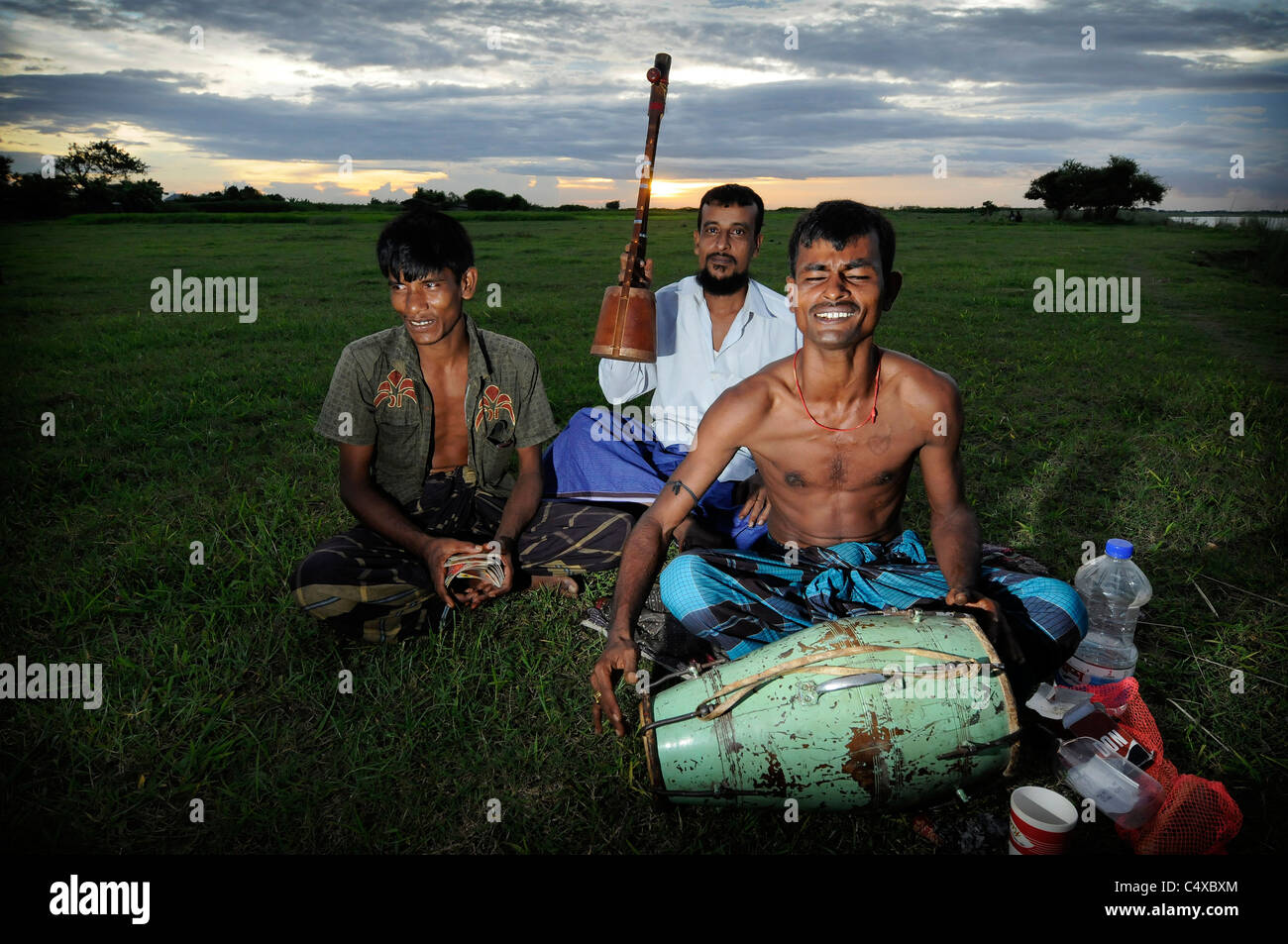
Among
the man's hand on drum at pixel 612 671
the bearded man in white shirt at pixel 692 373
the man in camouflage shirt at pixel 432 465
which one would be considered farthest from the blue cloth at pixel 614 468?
the man's hand on drum at pixel 612 671

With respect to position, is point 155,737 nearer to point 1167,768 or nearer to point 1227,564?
point 1167,768

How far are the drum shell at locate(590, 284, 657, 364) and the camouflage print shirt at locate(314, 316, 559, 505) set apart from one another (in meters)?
0.43

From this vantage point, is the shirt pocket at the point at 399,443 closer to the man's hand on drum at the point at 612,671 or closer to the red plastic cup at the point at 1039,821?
the man's hand on drum at the point at 612,671

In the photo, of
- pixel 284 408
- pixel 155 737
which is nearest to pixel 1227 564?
pixel 155 737

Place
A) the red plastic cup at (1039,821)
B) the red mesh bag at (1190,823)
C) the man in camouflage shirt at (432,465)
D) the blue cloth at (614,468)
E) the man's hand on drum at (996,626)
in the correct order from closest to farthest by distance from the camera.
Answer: the red plastic cup at (1039,821), the red mesh bag at (1190,823), the man's hand on drum at (996,626), the man in camouflage shirt at (432,465), the blue cloth at (614,468)

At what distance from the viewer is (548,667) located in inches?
151

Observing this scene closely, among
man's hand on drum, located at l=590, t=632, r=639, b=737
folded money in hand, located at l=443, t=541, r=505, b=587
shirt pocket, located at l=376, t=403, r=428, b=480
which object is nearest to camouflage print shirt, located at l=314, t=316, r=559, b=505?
shirt pocket, located at l=376, t=403, r=428, b=480

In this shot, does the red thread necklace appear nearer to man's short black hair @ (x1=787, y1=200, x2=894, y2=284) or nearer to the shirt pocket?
man's short black hair @ (x1=787, y1=200, x2=894, y2=284)

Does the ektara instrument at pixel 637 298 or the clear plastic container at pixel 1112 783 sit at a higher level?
the ektara instrument at pixel 637 298

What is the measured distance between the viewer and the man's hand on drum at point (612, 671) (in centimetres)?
292

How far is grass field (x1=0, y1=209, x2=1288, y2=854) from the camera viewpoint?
3.02 metres

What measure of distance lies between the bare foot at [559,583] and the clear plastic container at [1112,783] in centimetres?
246

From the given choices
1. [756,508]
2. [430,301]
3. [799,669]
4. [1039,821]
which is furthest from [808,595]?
[430,301]
